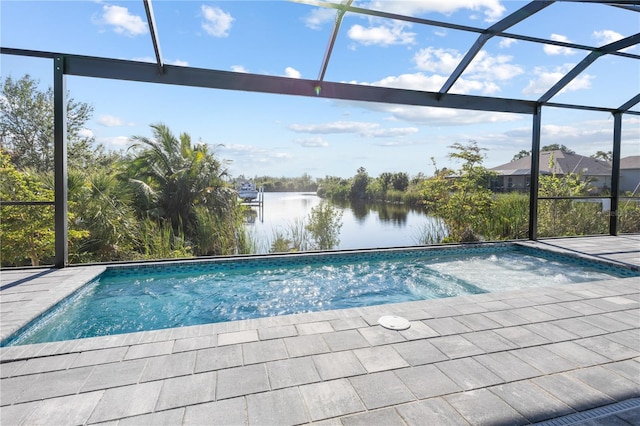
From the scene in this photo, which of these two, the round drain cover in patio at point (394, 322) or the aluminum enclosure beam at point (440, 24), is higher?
the aluminum enclosure beam at point (440, 24)

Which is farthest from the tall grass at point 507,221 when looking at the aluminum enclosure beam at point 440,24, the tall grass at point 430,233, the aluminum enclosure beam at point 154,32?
the aluminum enclosure beam at point 154,32

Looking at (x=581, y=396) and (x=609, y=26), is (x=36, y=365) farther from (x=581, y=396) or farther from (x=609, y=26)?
(x=609, y=26)

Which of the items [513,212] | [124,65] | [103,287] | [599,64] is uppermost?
[599,64]

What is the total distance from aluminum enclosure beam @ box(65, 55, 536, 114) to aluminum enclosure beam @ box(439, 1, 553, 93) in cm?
37

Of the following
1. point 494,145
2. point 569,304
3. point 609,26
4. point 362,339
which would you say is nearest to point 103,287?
point 362,339

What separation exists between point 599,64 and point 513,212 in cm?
340

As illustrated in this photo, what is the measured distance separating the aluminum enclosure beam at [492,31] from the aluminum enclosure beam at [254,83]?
14.7 inches

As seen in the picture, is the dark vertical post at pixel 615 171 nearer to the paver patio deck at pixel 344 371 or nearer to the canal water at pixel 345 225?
the canal water at pixel 345 225

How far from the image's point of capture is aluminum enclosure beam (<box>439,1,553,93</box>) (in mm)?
4152

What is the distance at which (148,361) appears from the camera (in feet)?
7.64

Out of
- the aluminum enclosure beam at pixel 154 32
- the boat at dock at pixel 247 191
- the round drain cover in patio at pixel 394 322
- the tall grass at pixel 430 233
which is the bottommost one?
the round drain cover in patio at pixel 394 322

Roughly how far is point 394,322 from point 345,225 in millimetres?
4977

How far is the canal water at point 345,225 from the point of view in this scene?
724cm

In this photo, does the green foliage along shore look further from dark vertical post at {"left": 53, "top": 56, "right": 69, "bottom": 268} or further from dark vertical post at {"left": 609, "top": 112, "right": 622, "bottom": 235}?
dark vertical post at {"left": 53, "top": 56, "right": 69, "bottom": 268}
